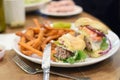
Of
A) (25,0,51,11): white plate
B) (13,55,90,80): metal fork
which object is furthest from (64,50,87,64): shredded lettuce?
(25,0,51,11): white plate

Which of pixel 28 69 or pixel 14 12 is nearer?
pixel 28 69

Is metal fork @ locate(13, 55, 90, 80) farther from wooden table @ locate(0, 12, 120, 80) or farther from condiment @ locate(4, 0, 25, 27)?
condiment @ locate(4, 0, 25, 27)

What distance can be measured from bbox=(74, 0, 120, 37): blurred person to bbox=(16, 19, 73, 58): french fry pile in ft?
4.04

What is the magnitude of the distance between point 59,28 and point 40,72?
30 cm

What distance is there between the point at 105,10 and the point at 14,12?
114 cm

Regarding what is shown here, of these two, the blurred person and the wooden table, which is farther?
the blurred person

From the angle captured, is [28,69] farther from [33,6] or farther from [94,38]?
[33,6]

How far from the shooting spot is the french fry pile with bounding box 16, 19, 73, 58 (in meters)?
1.06

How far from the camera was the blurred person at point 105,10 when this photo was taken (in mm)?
2371

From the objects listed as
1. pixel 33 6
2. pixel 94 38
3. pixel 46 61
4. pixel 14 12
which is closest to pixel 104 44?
pixel 94 38

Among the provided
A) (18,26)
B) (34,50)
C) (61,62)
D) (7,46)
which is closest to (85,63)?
(61,62)

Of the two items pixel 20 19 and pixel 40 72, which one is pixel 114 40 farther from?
pixel 20 19

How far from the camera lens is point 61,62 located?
99 cm

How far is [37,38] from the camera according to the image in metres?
1.13
